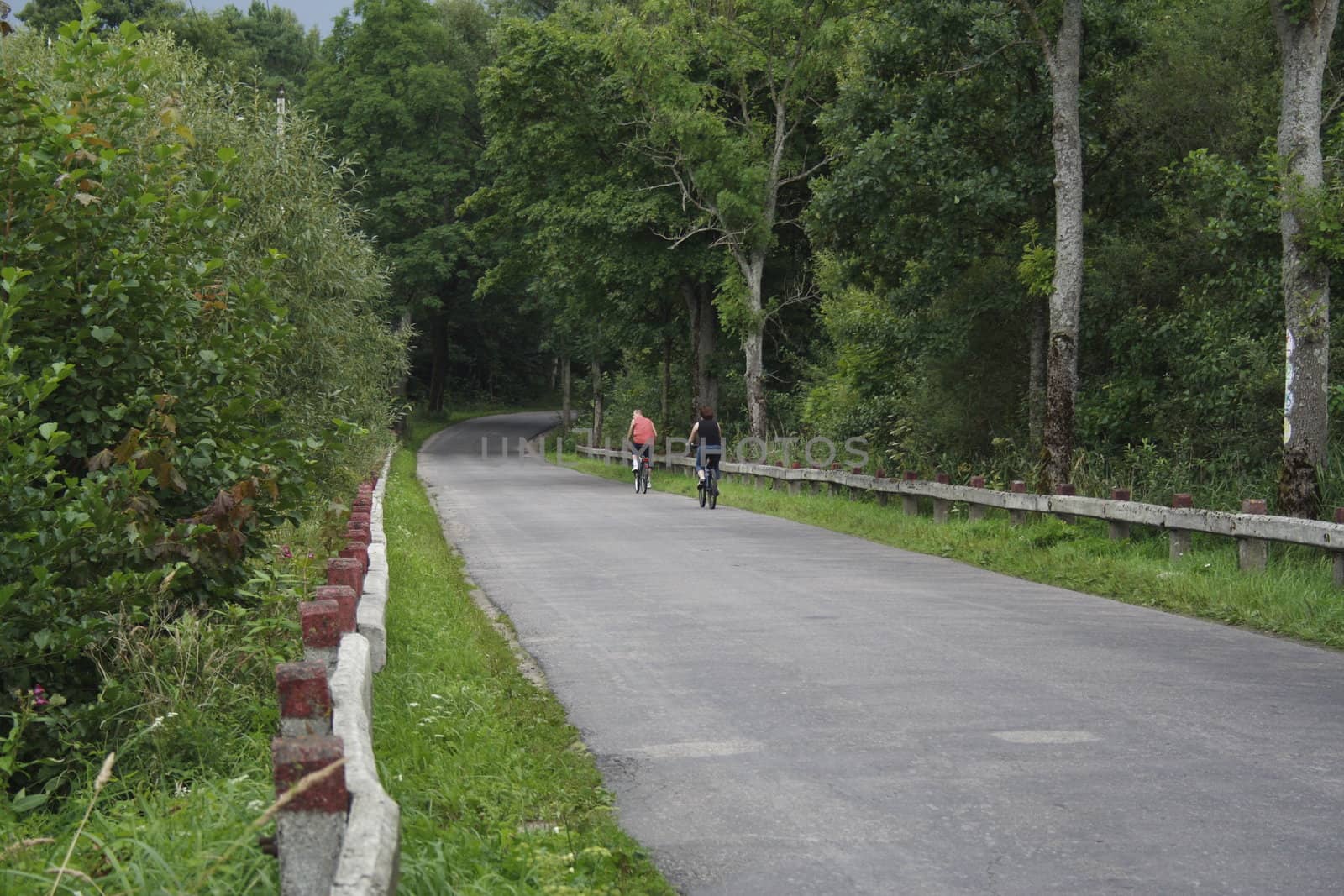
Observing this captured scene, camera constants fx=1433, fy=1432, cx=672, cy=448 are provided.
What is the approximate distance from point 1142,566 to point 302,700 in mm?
11048

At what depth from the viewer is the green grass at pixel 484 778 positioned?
5113 millimetres

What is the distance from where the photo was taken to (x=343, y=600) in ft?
22.4

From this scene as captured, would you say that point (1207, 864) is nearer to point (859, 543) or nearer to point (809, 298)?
point (859, 543)

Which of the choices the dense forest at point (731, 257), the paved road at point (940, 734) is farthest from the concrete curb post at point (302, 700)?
the dense forest at point (731, 257)

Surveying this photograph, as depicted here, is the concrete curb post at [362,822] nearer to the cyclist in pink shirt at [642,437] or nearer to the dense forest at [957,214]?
the dense forest at [957,214]

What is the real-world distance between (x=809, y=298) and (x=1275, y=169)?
24.1 meters

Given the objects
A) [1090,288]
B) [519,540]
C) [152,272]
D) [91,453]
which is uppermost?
[1090,288]

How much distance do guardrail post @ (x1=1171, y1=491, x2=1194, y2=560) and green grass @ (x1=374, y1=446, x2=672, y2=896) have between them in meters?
7.15

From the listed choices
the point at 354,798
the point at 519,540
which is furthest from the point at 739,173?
the point at 354,798

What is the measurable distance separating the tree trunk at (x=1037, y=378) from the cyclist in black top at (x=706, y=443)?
258 inches

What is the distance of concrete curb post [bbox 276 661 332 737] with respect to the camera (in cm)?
478

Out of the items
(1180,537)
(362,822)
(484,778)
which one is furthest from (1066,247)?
(362,822)

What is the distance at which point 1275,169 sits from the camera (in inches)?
601

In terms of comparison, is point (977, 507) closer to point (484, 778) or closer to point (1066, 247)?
point (1066, 247)
